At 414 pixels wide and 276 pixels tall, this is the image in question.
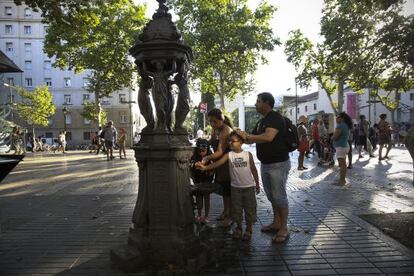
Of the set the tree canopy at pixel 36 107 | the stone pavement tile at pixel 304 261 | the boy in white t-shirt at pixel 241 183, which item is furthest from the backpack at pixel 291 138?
the tree canopy at pixel 36 107

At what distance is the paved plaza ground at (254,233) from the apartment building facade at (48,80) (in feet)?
185

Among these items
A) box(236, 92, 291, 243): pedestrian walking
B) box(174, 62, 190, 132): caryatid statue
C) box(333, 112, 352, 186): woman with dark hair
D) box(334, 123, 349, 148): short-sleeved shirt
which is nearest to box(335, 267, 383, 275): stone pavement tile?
box(236, 92, 291, 243): pedestrian walking

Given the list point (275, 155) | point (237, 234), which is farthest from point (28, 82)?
point (275, 155)

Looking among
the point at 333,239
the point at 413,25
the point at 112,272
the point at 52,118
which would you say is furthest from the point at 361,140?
the point at 52,118

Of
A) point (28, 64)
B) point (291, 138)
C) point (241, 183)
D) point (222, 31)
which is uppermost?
point (28, 64)

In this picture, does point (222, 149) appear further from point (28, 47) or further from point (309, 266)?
point (28, 47)

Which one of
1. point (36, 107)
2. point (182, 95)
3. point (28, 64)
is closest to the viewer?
point (182, 95)

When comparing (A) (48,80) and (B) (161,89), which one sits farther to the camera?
(A) (48,80)

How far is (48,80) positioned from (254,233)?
67225mm

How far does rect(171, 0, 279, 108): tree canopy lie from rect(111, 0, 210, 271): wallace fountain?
24.5m

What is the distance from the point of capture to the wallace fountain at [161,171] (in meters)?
4.48

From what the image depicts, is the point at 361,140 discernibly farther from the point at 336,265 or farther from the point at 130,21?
the point at 130,21

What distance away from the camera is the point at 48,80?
2625 inches

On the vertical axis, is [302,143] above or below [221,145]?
below
